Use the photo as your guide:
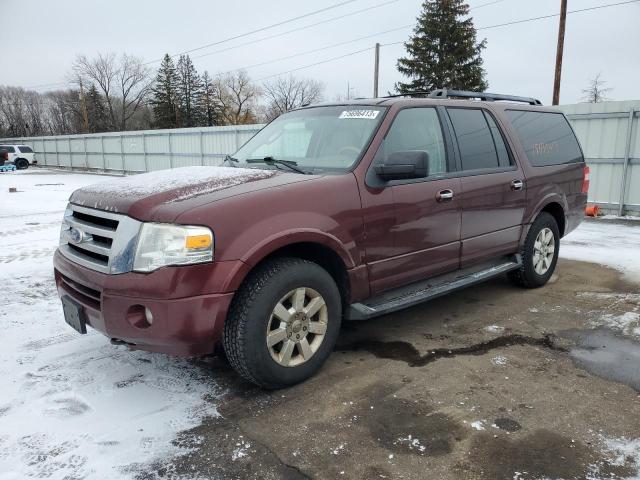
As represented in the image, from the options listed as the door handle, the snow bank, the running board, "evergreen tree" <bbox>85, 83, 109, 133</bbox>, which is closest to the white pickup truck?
the snow bank

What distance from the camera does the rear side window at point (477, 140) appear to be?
4320 mm

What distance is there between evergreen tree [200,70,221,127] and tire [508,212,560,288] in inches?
2339

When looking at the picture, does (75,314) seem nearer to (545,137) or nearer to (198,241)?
(198,241)

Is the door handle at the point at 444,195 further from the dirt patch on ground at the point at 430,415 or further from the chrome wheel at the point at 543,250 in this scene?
the chrome wheel at the point at 543,250

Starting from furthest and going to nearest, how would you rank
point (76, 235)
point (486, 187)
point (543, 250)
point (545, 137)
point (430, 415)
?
point (543, 250) < point (545, 137) < point (486, 187) < point (76, 235) < point (430, 415)

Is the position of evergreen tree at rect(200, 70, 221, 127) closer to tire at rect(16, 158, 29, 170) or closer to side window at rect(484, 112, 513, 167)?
tire at rect(16, 158, 29, 170)

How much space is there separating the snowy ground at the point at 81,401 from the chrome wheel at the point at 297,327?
0.54 meters

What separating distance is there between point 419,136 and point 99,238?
8.11ft

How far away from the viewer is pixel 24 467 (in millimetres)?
2484

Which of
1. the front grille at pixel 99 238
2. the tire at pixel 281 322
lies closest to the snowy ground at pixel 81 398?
the tire at pixel 281 322

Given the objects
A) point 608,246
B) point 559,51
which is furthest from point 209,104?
point 608,246

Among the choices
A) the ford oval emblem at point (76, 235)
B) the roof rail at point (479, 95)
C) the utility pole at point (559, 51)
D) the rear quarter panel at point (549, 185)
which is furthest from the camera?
the utility pole at point (559, 51)

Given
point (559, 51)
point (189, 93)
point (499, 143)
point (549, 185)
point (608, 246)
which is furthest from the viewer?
point (189, 93)

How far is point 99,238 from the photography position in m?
3.11
